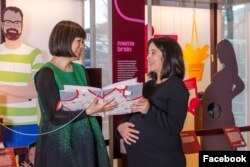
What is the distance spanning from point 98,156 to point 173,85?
566mm

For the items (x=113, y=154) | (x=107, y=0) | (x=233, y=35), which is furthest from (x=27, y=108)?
(x=233, y=35)

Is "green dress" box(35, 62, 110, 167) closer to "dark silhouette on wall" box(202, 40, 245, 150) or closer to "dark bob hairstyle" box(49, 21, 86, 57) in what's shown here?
"dark bob hairstyle" box(49, 21, 86, 57)

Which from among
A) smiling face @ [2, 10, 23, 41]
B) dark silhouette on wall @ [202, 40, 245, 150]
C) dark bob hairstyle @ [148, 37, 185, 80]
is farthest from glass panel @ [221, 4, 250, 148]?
smiling face @ [2, 10, 23, 41]

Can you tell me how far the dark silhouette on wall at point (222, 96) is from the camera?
10.8 ft

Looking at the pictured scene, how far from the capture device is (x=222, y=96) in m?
3.33

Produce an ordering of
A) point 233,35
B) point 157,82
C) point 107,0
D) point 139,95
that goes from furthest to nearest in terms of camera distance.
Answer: point 233,35 → point 107,0 → point 157,82 → point 139,95

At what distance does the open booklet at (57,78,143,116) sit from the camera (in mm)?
1920

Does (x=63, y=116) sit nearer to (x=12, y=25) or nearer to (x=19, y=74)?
(x=19, y=74)

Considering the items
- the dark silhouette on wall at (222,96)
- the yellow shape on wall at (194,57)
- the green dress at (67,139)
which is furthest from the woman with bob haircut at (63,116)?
the dark silhouette on wall at (222,96)

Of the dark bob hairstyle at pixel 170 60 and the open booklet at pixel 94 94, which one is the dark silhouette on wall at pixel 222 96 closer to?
the dark bob hairstyle at pixel 170 60

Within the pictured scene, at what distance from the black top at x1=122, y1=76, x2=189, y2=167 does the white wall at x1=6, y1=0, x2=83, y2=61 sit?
0.83 m

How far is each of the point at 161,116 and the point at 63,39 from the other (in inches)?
25.9

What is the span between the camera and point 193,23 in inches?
128

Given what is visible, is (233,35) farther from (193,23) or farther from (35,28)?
(35,28)
